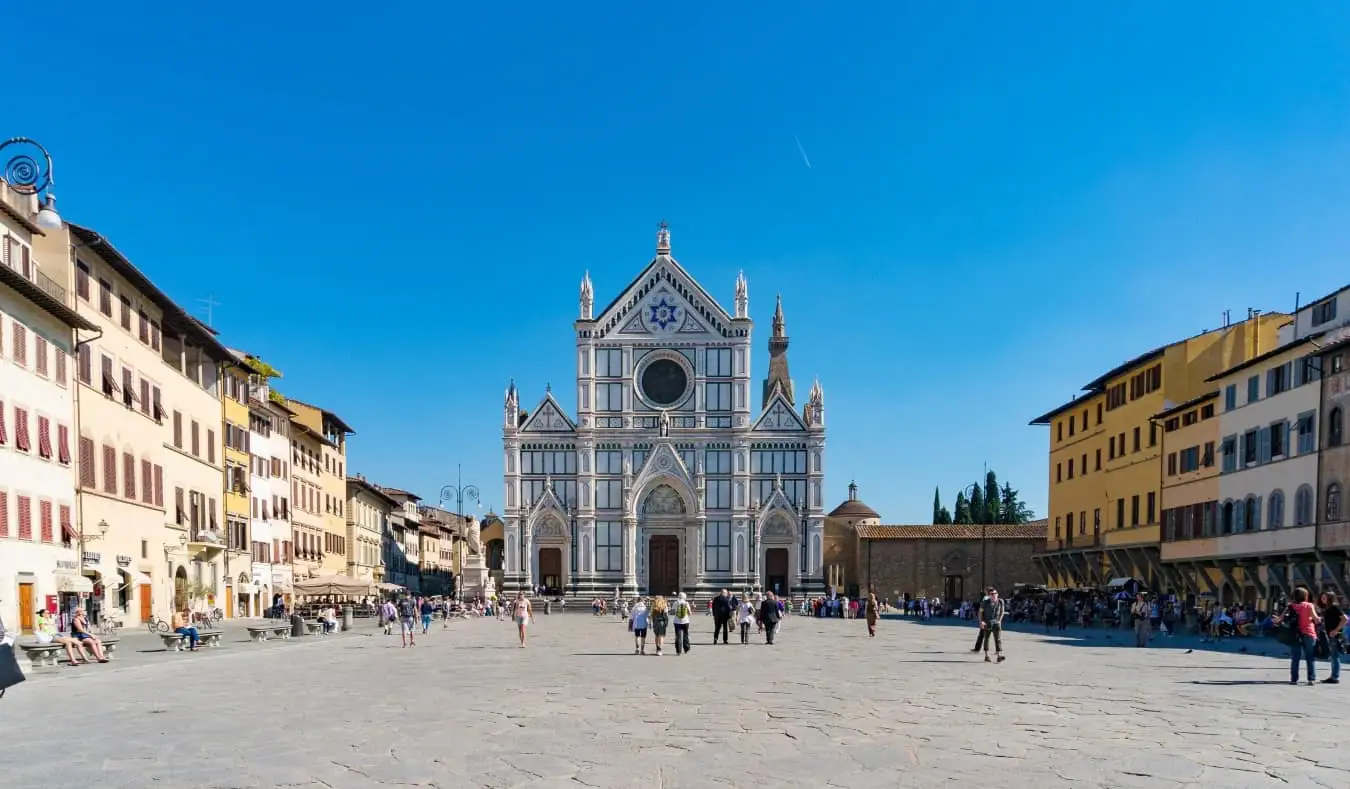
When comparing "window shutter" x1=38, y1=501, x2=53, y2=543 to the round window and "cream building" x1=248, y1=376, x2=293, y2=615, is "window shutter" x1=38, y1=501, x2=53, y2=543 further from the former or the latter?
the round window

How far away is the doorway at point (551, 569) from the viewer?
79250 millimetres

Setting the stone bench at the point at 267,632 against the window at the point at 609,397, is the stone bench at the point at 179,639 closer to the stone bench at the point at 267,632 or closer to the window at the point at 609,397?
the stone bench at the point at 267,632

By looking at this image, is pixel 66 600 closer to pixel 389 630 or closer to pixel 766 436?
pixel 389 630

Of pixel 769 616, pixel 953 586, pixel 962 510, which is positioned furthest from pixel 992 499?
pixel 769 616

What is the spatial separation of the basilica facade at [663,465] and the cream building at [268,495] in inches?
895

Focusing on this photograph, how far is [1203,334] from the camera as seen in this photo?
4766 centimetres

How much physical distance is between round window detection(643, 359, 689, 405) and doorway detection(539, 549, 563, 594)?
11808 millimetres

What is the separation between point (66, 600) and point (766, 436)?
5258 cm

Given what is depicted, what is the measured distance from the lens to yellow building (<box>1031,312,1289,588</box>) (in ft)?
156

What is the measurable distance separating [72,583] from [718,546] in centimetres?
5162

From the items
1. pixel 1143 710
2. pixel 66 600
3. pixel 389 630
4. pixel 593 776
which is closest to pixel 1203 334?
pixel 389 630

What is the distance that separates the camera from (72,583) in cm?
3089

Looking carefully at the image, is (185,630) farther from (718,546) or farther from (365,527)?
(718,546)

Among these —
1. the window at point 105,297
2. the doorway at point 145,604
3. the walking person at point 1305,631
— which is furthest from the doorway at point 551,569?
the walking person at point 1305,631
